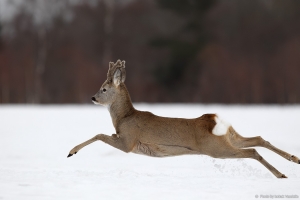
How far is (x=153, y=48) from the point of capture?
88.9 ft

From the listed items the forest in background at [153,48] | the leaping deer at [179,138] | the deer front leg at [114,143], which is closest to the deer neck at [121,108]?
the leaping deer at [179,138]

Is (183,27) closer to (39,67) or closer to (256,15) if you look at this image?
(256,15)


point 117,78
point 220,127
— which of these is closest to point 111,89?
point 117,78

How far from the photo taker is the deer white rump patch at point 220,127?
622 cm

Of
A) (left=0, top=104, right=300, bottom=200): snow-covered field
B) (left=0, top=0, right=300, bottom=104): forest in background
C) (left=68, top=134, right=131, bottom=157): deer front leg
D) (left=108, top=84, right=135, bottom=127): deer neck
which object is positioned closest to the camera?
(left=0, top=104, right=300, bottom=200): snow-covered field

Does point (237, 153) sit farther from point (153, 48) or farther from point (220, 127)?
point (153, 48)

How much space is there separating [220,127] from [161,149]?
779 mm

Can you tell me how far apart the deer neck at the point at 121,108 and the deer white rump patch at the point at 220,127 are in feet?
3.86

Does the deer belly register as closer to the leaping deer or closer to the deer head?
the leaping deer

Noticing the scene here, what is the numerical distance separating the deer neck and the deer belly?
51 cm

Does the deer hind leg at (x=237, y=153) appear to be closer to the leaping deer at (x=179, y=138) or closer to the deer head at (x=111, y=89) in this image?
the leaping deer at (x=179, y=138)

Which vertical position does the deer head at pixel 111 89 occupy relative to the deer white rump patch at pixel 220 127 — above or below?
above

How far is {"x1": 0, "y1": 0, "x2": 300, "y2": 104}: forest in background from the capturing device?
24828 mm

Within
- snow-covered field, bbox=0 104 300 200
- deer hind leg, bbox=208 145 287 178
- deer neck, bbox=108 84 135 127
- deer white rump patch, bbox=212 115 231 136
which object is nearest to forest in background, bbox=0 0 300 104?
snow-covered field, bbox=0 104 300 200
